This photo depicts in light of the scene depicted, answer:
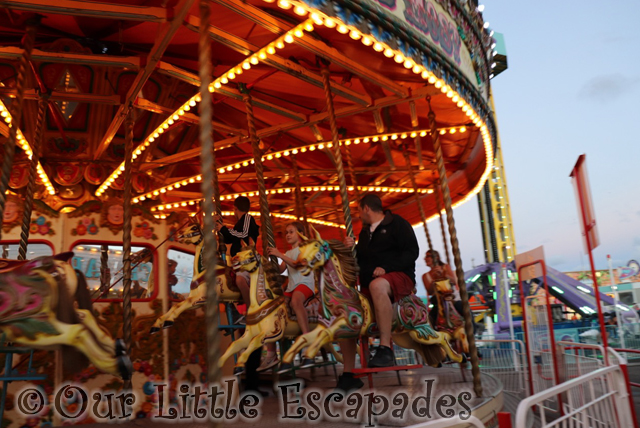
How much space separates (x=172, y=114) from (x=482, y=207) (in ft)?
59.1

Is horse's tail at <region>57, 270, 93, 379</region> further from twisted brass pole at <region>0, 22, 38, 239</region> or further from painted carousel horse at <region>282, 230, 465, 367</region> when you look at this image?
painted carousel horse at <region>282, 230, 465, 367</region>

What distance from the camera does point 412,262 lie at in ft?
13.9

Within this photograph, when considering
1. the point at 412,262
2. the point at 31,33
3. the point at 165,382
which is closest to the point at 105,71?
the point at 31,33

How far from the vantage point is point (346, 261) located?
411 cm

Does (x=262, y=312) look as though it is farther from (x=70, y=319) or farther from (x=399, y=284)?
(x=70, y=319)

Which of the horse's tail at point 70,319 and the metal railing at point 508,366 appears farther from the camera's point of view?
the metal railing at point 508,366

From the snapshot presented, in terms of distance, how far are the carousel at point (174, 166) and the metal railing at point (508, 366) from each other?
1.50m

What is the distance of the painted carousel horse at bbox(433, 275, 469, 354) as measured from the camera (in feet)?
17.9

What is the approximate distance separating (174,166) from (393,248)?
4216 millimetres

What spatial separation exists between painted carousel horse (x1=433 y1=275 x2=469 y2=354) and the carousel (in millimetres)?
25

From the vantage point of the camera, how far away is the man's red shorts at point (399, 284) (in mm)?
4051

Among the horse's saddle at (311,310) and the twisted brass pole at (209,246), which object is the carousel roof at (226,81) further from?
the horse's saddle at (311,310)

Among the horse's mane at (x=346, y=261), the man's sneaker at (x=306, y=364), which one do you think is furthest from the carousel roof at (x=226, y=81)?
the man's sneaker at (x=306, y=364)

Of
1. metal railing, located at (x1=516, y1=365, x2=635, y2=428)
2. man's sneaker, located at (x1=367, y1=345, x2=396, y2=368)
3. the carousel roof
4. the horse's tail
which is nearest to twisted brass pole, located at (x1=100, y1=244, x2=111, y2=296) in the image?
the carousel roof
